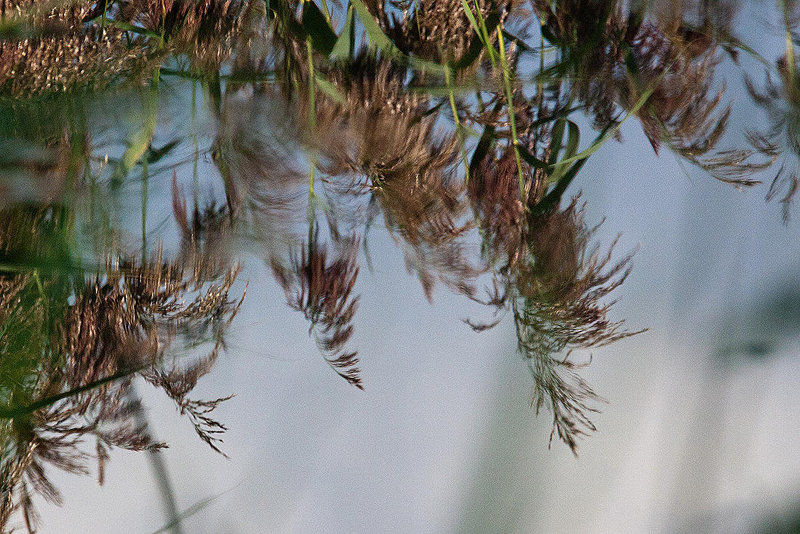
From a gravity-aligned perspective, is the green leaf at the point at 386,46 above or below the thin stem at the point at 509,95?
above

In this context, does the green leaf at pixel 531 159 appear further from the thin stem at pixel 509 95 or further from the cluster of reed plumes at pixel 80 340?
the cluster of reed plumes at pixel 80 340

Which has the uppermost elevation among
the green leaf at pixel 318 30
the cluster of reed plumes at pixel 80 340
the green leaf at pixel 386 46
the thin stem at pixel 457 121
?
the green leaf at pixel 318 30

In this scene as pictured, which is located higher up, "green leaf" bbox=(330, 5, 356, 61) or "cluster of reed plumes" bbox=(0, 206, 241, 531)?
"green leaf" bbox=(330, 5, 356, 61)

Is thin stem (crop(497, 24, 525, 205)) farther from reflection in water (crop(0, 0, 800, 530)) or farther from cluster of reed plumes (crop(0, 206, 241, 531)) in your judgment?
cluster of reed plumes (crop(0, 206, 241, 531))

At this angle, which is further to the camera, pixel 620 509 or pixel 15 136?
pixel 15 136

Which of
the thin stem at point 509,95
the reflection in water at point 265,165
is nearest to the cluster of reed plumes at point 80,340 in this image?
the reflection in water at point 265,165

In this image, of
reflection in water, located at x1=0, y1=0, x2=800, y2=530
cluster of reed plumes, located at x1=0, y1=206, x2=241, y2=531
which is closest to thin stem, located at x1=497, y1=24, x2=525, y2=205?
reflection in water, located at x1=0, y1=0, x2=800, y2=530

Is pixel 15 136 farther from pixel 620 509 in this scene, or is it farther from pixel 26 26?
pixel 620 509

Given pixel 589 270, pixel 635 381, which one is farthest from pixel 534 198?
pixel 635 381

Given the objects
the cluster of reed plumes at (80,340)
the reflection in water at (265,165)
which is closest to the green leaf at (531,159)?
the reflection in water at (265,165)
